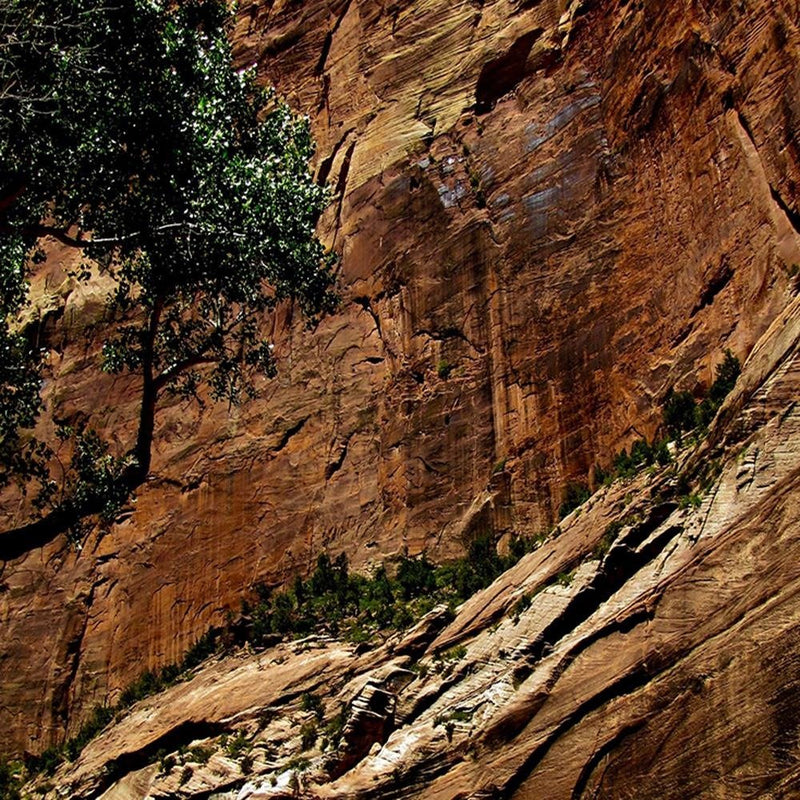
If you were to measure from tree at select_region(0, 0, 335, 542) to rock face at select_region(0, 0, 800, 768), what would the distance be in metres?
7.27

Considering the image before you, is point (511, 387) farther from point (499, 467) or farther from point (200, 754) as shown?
point (200, 754)

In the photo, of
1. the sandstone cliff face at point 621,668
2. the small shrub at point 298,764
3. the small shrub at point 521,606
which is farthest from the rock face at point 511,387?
the small shrub at point 298,764

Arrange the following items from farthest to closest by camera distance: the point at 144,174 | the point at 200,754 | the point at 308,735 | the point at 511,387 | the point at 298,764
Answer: the point at 511,387 → the point at 200,754 → the point at 308,735 → the point at 298,764 → the point at 144,174

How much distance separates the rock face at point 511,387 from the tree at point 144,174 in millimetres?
7267

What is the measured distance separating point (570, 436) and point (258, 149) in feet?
29.9

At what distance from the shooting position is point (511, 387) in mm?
25734

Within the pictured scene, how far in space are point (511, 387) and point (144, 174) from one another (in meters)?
10.7

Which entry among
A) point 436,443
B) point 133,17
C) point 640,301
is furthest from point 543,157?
point 133,17

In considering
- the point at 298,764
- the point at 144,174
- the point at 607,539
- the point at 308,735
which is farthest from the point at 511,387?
the point at 144,174

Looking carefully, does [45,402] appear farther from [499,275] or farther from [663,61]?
[663,61]

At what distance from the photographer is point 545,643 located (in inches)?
655

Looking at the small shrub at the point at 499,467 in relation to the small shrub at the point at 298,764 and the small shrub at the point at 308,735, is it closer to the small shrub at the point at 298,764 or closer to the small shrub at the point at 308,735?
the small shrub at the point at 308,735

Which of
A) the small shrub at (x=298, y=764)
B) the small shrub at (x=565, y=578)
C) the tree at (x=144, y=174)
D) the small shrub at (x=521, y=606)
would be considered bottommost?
the small shrub at (x=298, y=764)

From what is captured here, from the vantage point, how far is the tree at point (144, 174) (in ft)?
54.3
